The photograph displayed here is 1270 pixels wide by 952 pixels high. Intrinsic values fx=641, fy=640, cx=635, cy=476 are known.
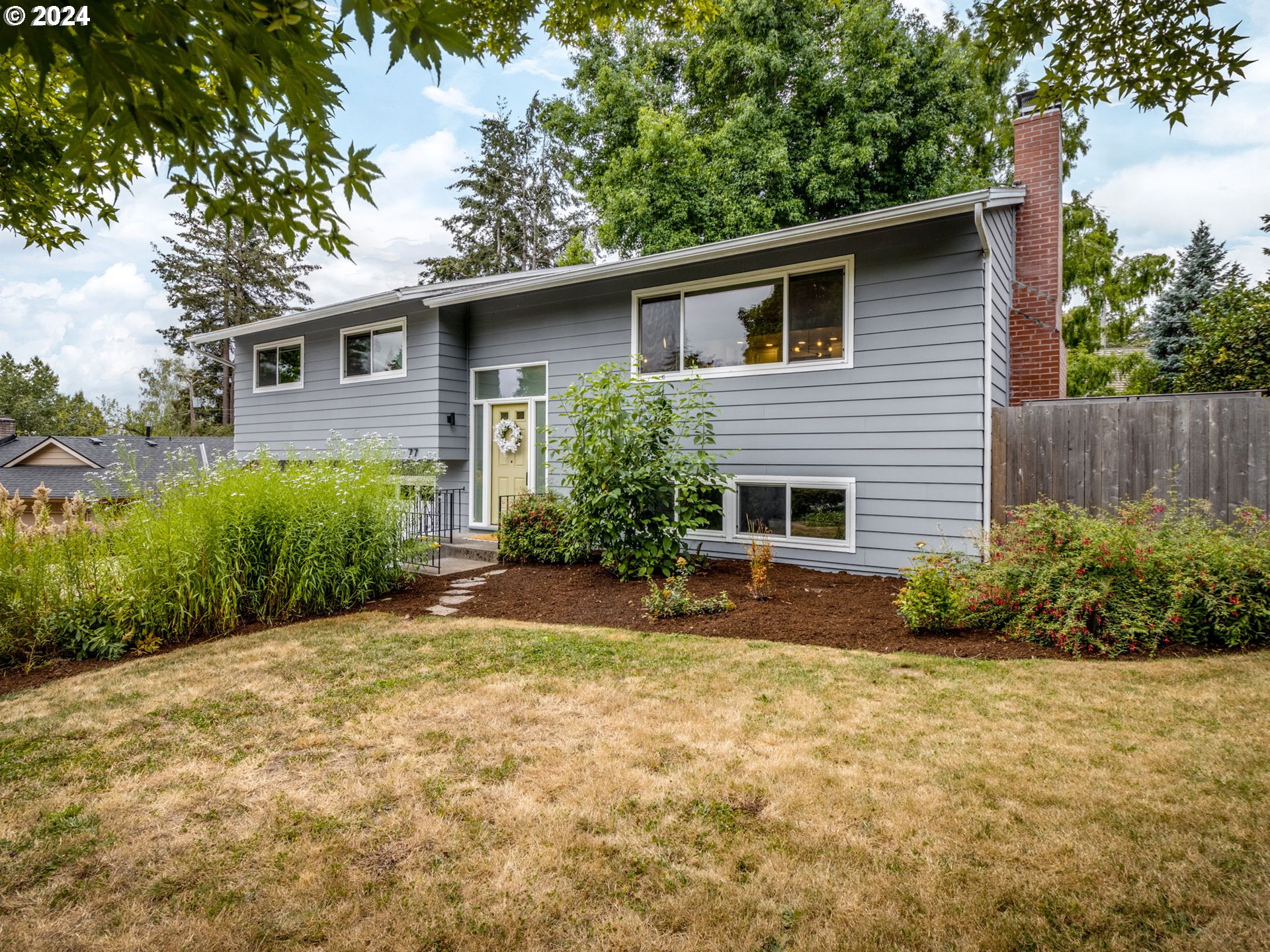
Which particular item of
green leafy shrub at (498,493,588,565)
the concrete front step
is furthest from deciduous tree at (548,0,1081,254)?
the concrete front step

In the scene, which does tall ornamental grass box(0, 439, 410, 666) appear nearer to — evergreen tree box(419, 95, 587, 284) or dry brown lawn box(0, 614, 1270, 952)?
dry brown lawn box(0, 614, 1270, 952)

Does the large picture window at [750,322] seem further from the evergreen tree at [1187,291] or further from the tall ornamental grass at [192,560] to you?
the evergreen tree at [1187,291]

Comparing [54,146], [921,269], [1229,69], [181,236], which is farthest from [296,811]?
[181,236]

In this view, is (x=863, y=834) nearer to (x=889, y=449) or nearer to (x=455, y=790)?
(x=455, y=790)

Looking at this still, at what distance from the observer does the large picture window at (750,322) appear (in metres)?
7.51

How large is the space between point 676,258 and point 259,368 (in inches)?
391

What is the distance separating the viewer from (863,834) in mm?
2287

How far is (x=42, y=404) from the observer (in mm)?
36094

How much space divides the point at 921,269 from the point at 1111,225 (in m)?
14.0

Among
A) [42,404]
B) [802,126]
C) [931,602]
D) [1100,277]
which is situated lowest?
[931,602]

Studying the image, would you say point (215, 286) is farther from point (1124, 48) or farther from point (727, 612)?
point (1124, 48)

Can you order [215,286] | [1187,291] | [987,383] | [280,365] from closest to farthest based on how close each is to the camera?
[987,383] < [280,365] < [1187,291] < [215,286]

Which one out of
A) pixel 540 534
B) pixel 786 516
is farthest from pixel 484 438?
pixel 786 516

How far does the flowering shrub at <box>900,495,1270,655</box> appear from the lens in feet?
14.5
